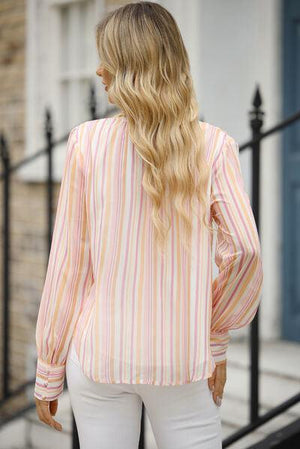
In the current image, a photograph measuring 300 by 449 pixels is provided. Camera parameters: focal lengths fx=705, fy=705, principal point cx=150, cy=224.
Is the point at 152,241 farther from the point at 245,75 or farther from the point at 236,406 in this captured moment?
the point at 245,75

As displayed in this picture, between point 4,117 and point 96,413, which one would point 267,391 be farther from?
point 4,117

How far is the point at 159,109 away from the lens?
1.56 m

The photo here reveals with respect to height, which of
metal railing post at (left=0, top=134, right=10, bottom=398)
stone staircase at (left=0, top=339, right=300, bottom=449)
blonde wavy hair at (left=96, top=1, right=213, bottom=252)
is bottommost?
stone staircase at (left=0, top=339, right=300, bottom=449)

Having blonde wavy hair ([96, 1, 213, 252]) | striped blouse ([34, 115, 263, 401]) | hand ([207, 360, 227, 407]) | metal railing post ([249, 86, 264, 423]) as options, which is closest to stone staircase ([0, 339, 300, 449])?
metal railing post ([249, 86, 264, 423])

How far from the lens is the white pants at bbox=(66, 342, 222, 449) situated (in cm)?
162

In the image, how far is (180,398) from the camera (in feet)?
5.32

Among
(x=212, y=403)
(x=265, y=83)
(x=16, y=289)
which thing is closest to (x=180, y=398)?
(x=212, y=403)

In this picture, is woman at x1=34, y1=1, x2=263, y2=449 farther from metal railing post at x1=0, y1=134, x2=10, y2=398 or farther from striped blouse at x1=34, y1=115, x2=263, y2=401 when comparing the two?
metal railing post at x1=0, y1=134, x2=10, y2=398

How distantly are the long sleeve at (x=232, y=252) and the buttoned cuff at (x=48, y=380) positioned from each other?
388 mm

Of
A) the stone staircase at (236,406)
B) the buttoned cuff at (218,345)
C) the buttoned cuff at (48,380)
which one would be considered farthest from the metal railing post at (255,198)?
the buttoned cuff at (48,380)

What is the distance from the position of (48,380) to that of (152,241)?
46 centimetres

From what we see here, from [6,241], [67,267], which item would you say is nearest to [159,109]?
[67,267]

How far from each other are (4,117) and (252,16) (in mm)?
2731

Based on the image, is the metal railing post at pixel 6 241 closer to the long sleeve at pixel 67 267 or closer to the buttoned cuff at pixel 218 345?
the long sleeve at pixel 67 267
